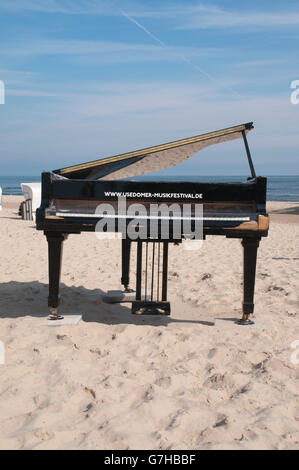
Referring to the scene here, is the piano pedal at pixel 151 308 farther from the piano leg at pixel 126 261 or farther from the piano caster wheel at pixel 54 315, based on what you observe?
the piano leg at pixel 126 261

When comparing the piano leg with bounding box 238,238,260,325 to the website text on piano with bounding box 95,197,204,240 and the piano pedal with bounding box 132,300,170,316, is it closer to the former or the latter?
the website text on piano with bounding box 95,197,204,240

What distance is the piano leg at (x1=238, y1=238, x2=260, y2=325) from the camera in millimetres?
4293

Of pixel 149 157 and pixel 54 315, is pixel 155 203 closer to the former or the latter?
pixel 149 157

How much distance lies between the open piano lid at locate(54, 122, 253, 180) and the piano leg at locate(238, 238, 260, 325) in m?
1.10

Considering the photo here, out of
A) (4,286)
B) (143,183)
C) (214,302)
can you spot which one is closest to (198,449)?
(143,183)

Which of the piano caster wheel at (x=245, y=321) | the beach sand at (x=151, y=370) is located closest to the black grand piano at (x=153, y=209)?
the piano caster wheel at (x=245, y=321)

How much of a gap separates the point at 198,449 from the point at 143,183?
2409mm

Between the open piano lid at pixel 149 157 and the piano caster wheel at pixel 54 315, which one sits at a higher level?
the open piano lid at pixel 149 157

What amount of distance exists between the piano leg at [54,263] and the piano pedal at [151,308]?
2.42 feet

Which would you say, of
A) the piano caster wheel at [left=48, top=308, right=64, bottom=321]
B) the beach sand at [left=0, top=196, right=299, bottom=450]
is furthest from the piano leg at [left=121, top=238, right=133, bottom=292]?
the piano caster wheel at [left=48, top=308, right=64, bottom=321]

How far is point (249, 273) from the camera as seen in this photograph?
440 centimetres

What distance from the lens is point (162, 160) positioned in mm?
4922

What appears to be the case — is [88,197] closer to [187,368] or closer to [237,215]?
[237,215]

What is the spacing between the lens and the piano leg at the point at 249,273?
429 centimetres
